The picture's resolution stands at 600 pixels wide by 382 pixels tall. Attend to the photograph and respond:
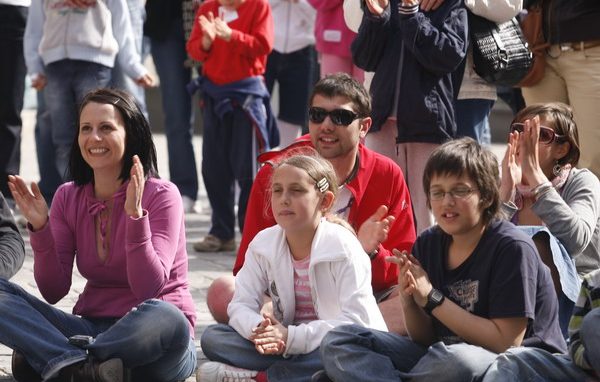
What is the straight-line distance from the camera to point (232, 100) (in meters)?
7.91

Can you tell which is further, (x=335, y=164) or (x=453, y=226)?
(x=335, y=164)

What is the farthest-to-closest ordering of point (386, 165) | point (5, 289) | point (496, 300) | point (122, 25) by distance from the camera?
point (122, 25) < point (386, 165) < point (5, 289) < point (496, 300)

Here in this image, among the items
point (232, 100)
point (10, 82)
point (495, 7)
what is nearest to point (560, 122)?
point (495, 7)

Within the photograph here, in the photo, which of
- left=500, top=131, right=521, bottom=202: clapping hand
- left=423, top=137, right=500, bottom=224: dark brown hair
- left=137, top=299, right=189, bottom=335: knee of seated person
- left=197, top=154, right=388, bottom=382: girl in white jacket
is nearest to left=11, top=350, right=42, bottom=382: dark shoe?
left=137, top=299, right=189, bottom=335: knee of seated person

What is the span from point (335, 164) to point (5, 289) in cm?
140

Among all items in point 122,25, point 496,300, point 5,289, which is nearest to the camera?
point 496,300

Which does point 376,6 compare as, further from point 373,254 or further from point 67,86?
point 67,86

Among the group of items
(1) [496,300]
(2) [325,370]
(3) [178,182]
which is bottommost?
(3) [178,182]

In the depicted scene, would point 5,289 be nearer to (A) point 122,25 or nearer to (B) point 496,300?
(B) point 496,300

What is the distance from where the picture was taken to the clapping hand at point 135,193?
481 centimetres

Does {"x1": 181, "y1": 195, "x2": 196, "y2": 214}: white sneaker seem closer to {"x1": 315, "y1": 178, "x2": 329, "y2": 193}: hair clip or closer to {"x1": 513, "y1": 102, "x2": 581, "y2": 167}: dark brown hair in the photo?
{"x1": 513, "y1": 102, "x2": 581, "y2": 167}: dark brown hair

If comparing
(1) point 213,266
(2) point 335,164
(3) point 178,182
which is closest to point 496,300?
(2) point 335,164

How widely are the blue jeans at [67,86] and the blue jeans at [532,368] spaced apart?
4.29m

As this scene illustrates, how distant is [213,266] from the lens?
7445 millimetres
